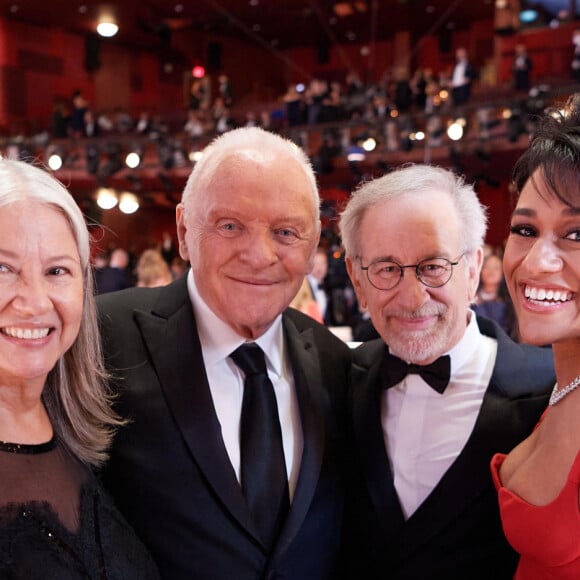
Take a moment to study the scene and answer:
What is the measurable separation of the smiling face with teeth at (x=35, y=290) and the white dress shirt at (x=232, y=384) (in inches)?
16.1

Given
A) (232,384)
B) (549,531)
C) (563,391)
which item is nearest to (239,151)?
(232,384)

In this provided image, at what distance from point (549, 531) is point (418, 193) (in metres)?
0.84

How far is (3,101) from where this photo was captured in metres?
15.6

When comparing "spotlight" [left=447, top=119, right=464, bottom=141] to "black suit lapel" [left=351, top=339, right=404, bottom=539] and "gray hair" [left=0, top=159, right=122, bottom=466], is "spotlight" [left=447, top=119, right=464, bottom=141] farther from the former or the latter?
"gray hair" [left=0, top=159, right=122, bottom=466]

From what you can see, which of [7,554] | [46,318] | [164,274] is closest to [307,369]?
[46,318]

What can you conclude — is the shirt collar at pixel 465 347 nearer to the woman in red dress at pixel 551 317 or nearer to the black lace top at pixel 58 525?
the woman in red dress at pixel 551 317

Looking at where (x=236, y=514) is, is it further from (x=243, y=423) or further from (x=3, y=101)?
(x=3, y=101)

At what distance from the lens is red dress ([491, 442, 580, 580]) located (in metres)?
1.41

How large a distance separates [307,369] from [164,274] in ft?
15.6

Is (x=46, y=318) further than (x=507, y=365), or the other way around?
(x=507, y=365)

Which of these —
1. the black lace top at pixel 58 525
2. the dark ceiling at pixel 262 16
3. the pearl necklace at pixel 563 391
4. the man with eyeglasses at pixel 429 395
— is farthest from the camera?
the dark ceiling at pixel 262 16

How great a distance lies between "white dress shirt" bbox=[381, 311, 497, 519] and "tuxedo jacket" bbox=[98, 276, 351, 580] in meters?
0.17

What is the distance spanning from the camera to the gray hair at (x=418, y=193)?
184 centimetres

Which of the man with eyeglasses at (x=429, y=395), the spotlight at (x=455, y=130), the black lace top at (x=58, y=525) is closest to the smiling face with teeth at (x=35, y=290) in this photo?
the black lace top at (x=58, y=525)
